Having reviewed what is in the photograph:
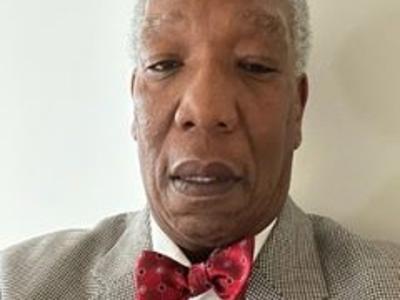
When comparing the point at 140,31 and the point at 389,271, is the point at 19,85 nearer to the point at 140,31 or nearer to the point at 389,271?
the point at 140,31

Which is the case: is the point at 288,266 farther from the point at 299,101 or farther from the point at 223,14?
the point at 223,14

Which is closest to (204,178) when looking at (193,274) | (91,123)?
(193,274)

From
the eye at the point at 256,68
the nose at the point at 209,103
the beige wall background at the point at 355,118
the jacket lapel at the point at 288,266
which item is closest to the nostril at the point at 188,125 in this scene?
the nose at the point at 209,103

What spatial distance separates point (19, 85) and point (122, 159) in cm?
26

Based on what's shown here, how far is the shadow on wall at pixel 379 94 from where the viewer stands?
1306 millimetres

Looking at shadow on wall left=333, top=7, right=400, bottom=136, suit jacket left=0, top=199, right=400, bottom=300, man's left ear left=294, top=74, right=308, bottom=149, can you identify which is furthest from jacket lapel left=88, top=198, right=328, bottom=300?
shadow on wall left=333, top=7, right=400, bottom=136

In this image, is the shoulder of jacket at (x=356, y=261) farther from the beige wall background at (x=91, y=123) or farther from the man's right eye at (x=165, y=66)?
the man's right eye at (x=165, y=66)

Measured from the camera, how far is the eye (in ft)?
3.69

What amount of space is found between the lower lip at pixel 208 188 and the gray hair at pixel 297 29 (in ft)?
0.71

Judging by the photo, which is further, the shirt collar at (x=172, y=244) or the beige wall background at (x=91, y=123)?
the beige wall background at (x=91, y=123)

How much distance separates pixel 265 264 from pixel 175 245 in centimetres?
14

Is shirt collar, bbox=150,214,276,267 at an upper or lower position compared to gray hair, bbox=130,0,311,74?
lower

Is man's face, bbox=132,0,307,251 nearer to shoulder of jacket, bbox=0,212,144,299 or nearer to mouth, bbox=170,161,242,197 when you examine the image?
mouth, bbox=170,161,242,197

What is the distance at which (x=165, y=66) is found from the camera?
115cm
